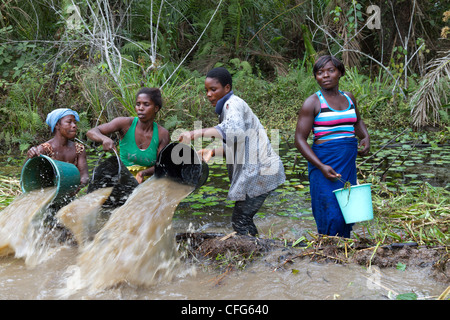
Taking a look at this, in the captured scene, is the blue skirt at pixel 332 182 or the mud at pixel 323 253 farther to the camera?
the blue skirt at pixel 332 182

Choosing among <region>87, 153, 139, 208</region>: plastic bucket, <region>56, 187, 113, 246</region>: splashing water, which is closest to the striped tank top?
<region>87, 153, 139, 208</region>: plastic bucket

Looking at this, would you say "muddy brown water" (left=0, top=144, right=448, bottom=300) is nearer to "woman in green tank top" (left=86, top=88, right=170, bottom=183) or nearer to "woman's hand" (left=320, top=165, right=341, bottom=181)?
"woman's hand" (left=320, top=165, right=341, bottom=181)

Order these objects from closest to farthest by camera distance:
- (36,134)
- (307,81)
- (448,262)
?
(448,262) → (36,134) → (307,81)

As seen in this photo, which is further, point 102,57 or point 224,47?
point 224,47

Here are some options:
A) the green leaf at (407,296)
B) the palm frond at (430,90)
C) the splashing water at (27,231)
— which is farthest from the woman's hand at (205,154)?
the palm frond at (430,90)

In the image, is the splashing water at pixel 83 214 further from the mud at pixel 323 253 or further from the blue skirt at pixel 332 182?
the blue skirt at pixel 332 182

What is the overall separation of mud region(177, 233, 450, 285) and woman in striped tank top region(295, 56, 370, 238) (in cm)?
20

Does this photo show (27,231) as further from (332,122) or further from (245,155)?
(332,122)

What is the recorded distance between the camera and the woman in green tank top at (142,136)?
377 centimetres

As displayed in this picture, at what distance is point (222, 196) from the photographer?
529 centimetres

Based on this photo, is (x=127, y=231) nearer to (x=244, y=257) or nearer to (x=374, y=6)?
(x=244, y=257)

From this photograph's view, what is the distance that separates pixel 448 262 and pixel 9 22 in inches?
382

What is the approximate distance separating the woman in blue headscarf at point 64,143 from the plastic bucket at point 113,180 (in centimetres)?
33
